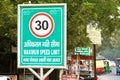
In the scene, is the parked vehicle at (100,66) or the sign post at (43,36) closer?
the sign post at (43,36)

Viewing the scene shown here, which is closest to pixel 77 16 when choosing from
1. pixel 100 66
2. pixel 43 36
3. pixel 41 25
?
pixel 43 36

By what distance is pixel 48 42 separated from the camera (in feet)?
23.6

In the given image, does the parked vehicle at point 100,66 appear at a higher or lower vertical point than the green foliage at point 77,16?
lower

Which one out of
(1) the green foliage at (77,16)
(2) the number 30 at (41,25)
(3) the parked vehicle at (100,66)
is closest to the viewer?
(2) the number 30 at (41,25)

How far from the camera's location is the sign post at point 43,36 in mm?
7172

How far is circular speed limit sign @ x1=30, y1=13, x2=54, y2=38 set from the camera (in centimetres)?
719

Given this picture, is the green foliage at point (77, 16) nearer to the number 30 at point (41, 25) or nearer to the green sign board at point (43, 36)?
the green sign board at point (43, 36)

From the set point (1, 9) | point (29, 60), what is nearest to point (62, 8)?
point (29, 60)

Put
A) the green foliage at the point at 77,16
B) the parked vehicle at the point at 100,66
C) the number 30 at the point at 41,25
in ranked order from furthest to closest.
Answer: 1. the parked vehicle at the point at 100,66
2. the green foliage at the point at 77,16
3. the number 30 at the point at 41,25

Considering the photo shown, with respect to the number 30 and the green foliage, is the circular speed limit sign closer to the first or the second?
the number 30

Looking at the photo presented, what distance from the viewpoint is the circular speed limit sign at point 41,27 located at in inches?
283

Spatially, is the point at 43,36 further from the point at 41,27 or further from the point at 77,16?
the point at 77,16

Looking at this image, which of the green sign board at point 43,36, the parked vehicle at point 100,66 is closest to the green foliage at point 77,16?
the green sign board at point 43,36

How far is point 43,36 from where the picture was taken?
7219 millimetres
